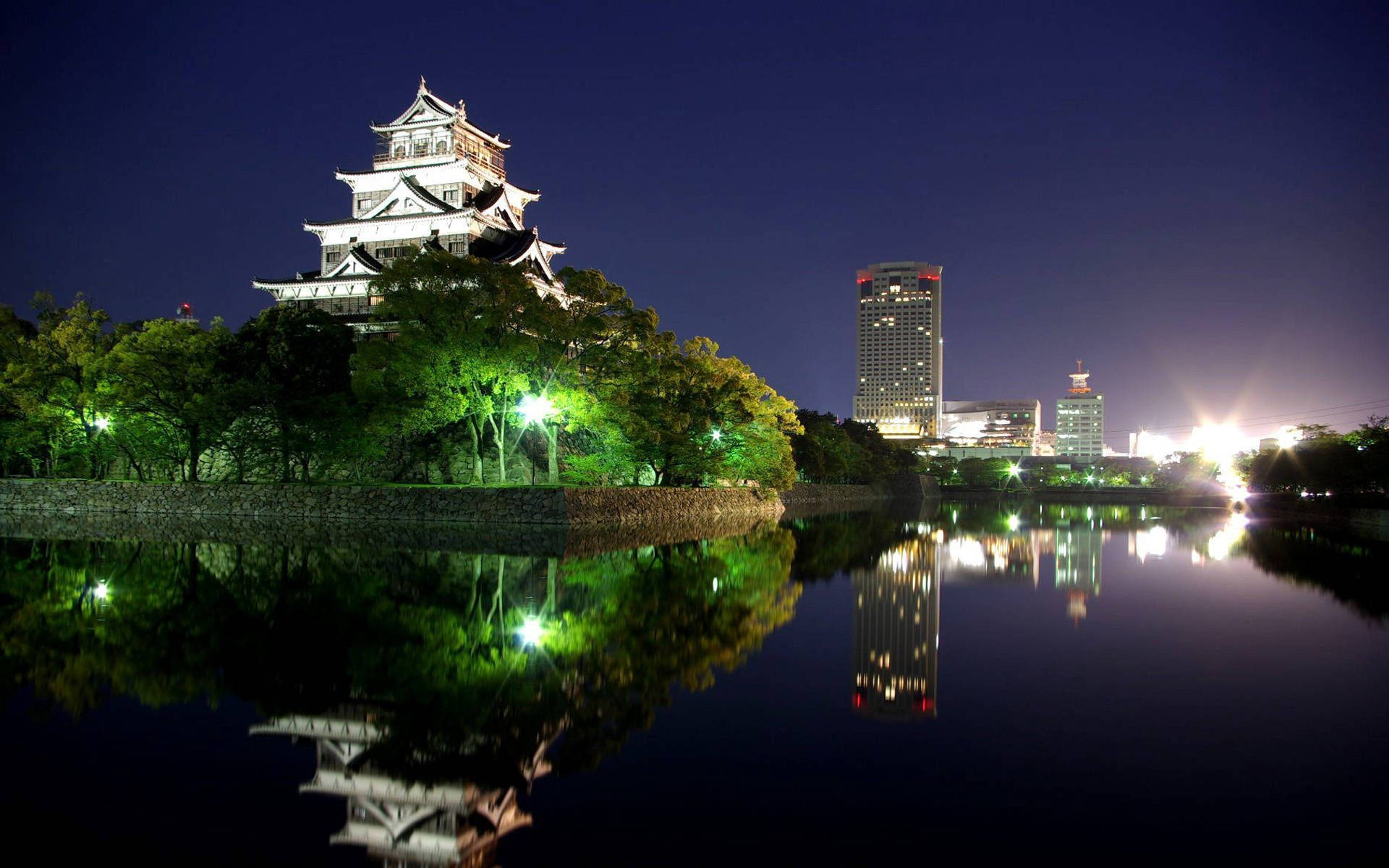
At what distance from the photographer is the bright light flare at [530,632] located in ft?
30.1

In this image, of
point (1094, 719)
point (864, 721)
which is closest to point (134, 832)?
point (864, 721)

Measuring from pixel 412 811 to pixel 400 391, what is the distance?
91.4 ft

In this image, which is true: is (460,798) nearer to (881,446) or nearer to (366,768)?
Result: (366,768)

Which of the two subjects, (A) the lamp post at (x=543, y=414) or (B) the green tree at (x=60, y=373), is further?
(B) the green tree at (x=60, y=373)

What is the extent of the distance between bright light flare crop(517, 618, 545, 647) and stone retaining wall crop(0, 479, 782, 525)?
17.1 m

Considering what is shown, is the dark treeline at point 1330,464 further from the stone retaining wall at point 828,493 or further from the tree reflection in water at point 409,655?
the tree reflection in water at point 409,655

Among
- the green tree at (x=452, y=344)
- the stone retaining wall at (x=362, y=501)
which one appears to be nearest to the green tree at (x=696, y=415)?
the stone retaining wall at (x=362, y=501)

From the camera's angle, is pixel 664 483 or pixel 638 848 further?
pixel 664 483

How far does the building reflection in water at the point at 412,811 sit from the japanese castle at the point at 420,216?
132ft

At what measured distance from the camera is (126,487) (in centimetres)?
3288

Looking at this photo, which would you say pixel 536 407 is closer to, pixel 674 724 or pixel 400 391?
pixel 400 391

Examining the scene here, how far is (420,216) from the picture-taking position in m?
47.0

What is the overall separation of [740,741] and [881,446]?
8524cm

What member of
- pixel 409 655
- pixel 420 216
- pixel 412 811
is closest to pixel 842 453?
pixel 420 216
